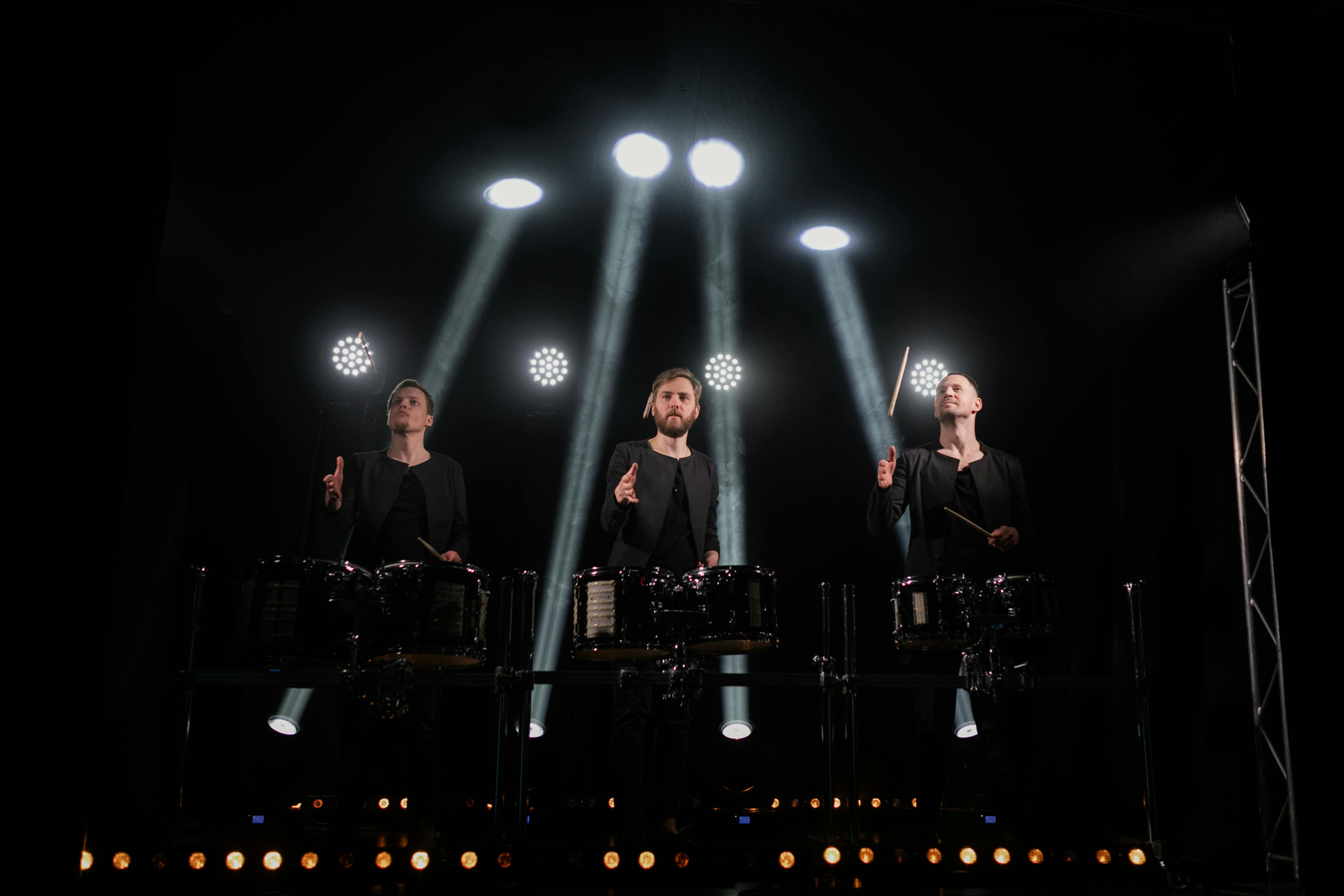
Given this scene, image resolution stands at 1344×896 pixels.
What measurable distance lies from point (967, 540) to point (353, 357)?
3.86 meters

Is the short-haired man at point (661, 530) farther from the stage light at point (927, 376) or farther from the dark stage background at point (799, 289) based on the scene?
the stage light at point (927, 376)

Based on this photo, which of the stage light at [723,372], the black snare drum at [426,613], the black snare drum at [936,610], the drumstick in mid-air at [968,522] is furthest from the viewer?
the stage light at [723,372]

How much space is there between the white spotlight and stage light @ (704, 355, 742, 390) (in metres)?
1.25

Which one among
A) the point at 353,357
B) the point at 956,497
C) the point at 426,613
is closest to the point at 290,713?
the point at 426,613

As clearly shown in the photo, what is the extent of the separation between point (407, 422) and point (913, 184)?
11.0 ft

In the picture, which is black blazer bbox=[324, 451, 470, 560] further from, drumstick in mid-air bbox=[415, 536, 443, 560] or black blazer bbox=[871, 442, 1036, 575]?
black blazer bbox=[871, 442, 1036, 575]

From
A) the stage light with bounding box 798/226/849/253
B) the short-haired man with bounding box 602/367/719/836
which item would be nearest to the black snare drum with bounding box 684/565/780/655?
the short-haired man with bounding box 602/367/719/836

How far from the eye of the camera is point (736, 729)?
6.16 metres

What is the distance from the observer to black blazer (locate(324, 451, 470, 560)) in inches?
226

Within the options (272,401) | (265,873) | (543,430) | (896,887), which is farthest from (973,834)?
(272,401)

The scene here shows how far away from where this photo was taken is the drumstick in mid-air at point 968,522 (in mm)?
5680

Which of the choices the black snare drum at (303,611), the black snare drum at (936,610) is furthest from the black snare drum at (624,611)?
the black snare drum at (936,610)

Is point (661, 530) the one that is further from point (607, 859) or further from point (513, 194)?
point (513, 194)

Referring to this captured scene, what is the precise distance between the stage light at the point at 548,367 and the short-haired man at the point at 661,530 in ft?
2.12
